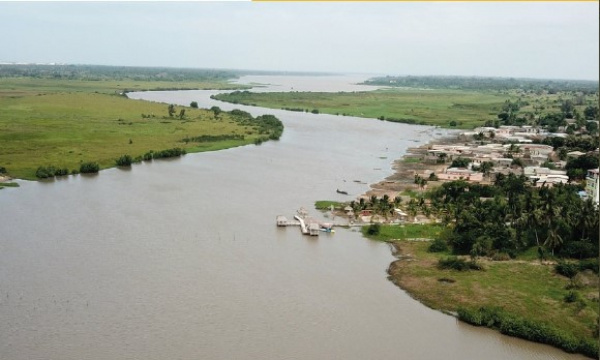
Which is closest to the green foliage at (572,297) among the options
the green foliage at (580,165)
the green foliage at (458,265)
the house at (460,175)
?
the green foliage at (458,265)

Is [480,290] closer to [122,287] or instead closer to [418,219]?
[418,219]

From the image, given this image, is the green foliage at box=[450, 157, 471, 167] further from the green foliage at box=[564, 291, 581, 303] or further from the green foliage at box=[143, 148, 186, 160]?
the green foliage at box=[564, 291, 581, 303]

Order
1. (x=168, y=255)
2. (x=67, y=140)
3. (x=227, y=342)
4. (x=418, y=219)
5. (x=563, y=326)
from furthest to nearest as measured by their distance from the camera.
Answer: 1. (x=67, y=140)
2. (x=418, y=219)
3. (x=168, y=255)
4. (x=563, y=326)
5. (x=227, y=342)

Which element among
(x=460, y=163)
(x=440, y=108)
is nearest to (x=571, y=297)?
(x=460, y=163)

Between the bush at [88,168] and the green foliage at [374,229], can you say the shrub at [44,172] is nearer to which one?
the bush at [88,168]

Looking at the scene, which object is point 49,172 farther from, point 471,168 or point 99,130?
point 471,168

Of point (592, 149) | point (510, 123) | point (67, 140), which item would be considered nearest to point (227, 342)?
point (67, 140)
